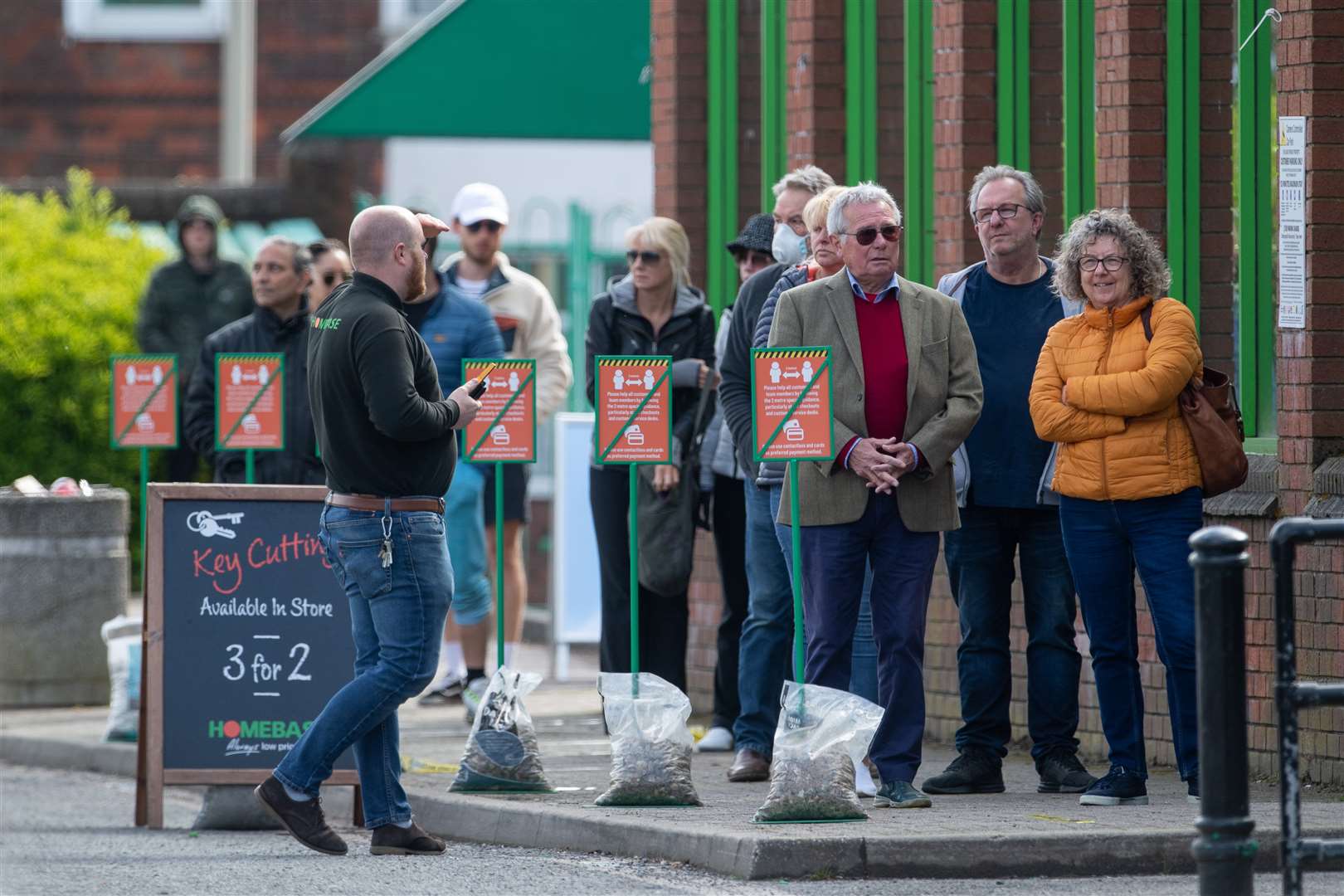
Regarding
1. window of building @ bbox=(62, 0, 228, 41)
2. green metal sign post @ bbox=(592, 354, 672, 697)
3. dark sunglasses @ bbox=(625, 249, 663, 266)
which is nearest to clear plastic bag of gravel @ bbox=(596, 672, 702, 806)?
green metal sign post @ bbox=(592, 354, 672, 697)

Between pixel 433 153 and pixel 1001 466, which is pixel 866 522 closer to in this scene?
pixel 1001 466

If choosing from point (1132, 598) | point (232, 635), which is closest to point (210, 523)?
point (232, 635)

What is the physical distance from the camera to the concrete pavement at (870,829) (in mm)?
7469

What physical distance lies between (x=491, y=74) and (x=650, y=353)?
4240 mm

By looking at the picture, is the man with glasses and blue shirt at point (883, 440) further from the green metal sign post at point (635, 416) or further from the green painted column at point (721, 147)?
the green painted column at point (721, 147)

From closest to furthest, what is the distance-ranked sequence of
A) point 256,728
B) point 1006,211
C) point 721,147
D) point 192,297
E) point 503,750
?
1. point 1006,211
2. point 503,750
3. point 256,728
4. point 721,147
5. point 192,297

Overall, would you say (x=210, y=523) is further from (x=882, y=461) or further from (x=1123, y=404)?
(x=1123, y=404)

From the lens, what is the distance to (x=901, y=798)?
833 cm

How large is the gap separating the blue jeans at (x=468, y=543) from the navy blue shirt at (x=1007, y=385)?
10.7 feet

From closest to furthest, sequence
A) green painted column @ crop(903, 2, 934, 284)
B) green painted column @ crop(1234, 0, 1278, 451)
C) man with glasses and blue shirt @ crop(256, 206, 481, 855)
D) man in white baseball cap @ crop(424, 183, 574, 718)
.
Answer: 1. man with glasses and blue shirt @ crop(256, 206, 481, 855)
2. green painted column @ crop(1234, 0, 1278, 451)
3. green painted column @ crop(903, 2, 934, 284)
4. man in white baseball cap @ crop(424, 183, 574, 718)

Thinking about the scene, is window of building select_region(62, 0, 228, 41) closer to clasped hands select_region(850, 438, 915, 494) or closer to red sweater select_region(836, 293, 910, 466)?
red sweater select_region(836, 293, 910, 466)

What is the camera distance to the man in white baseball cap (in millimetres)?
11719

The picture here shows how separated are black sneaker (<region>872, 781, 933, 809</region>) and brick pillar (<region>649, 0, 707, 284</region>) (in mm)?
4450

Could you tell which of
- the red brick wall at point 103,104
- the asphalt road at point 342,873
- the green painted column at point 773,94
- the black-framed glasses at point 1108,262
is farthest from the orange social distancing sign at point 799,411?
the red brick wall at point 103,104
